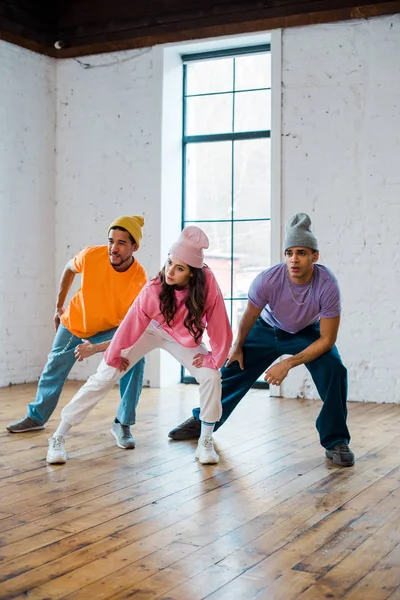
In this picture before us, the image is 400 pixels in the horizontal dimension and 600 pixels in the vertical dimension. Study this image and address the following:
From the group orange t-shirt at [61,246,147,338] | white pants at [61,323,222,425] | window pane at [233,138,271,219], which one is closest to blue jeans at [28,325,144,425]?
orange t-shirt at [61,246,147,338]

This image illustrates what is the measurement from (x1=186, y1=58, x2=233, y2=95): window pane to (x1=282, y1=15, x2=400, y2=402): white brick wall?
2.44 feet

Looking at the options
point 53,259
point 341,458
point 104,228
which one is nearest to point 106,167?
point 104,228

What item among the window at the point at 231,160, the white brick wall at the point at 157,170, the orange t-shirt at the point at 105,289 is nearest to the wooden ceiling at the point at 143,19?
the white brick wall at the point at 157,170

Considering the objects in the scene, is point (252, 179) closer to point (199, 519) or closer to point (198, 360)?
point (198, 360)

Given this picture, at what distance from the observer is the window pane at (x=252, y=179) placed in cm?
650

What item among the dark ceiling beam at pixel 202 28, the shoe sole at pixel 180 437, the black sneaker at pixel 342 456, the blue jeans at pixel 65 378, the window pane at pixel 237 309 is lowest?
the shoe sole at pixel 180 437

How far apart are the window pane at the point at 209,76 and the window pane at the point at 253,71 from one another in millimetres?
75

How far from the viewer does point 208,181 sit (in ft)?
22.2

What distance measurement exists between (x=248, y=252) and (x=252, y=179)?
2.03 feet

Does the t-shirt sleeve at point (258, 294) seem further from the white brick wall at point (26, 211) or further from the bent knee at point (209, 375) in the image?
the white brick wall at point (26, 211)

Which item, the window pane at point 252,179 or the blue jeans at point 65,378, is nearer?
the blue jeans at point 65,378

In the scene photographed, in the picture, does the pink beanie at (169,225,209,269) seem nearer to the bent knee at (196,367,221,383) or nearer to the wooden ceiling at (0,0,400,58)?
the bent knee at (196,367,221,383)

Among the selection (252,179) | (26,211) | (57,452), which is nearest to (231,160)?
(252,179)

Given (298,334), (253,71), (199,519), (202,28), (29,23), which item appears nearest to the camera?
(199,519)
